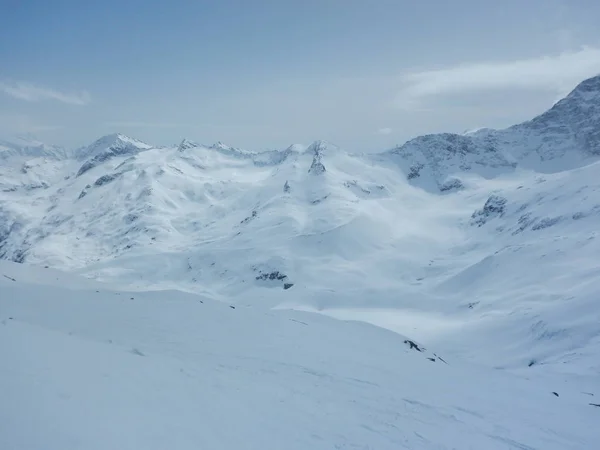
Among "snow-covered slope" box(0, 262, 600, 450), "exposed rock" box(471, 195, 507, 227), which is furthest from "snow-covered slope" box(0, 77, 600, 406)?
"snow-covered slope" box(0, 262, 600, 450)

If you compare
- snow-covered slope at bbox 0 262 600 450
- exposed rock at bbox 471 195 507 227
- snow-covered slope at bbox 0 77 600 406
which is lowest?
snow-covered slope at bbox 0 262 600 450

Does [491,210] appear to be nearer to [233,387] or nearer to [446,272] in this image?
[446,272]

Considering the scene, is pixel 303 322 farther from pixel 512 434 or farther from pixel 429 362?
pixel 512 434

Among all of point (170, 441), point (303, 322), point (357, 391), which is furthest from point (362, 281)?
point (170, 441)

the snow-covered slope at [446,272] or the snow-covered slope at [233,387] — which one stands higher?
the snow-covered slope at [446,272]

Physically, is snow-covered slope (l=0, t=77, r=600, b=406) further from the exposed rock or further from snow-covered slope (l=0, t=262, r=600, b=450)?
snow-covered slope (l=0, t=262, r=600, b=450)

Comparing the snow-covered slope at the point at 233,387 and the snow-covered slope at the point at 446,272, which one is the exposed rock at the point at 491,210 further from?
the snow-covered slope at the point at 233,387

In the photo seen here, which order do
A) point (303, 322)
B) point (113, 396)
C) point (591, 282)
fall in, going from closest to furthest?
point (113, 396) < point (303, 322) < point (591, 282)

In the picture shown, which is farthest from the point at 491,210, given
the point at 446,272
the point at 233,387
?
the point at 233,387

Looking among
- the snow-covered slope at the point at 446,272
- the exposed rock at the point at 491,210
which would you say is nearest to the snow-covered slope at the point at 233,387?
the snow-covered slope at the point at 446,272
